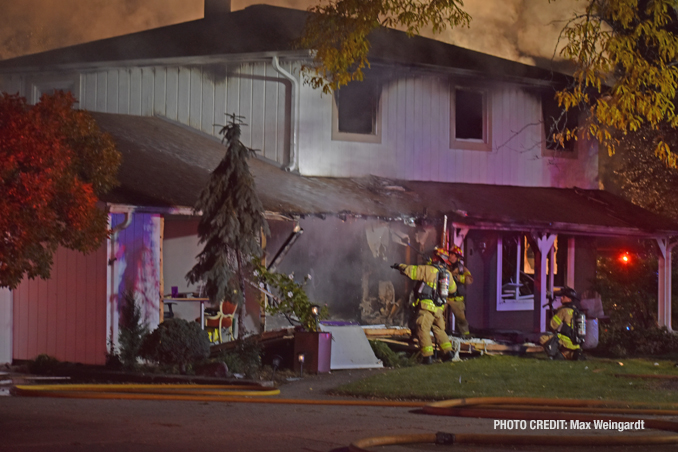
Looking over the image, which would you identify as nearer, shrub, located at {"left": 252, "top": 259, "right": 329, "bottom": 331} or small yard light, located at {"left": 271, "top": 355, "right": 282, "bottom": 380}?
small yard light, located at {"left": 271, "top": 355, "right": 282, "bottom": 380}

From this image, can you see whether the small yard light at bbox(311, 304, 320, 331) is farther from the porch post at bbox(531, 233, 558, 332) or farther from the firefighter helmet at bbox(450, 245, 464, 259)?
the porch post at bbox(531, 233, 558, 332)

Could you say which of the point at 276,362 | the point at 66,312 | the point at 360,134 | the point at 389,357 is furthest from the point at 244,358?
the point at 360,134

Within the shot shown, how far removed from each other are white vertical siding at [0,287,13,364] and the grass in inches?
234

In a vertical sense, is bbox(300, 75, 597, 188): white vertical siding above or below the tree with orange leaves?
above

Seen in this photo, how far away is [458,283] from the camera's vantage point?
49.8 feet

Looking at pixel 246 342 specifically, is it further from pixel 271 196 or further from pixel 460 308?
pixel 460 308

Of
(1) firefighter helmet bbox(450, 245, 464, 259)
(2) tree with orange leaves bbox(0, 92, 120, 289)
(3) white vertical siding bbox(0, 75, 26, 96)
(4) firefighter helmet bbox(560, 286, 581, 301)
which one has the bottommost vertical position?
(4) firefighter helmet bbox(560, 286, 581, 301)

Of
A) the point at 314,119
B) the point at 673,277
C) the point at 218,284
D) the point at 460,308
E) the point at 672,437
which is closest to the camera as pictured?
the point at 672,437

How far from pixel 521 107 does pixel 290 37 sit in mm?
5386

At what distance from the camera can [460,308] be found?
15.6 meters

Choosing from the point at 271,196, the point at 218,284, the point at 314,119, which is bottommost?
the point at 218,284

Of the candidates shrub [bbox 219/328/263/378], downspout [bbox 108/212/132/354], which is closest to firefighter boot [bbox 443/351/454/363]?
shrub [bbox 219/328/263/378]

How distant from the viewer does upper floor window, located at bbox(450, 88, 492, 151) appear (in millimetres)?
18312

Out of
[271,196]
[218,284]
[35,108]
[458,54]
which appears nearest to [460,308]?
[271,196]
